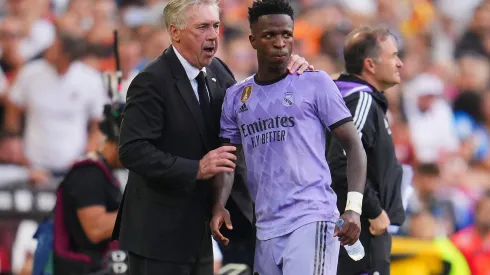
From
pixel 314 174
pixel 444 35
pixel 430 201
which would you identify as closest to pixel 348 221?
pixel 314 174

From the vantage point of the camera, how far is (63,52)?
40.6 feet

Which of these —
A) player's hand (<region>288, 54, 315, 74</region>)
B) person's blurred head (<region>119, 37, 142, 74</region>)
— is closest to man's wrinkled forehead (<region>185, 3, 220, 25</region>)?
player's hand (<region>288, 54, 315, 74</region>)

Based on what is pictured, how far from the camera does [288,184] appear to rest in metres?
6.56

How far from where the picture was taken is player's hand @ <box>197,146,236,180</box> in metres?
6.56

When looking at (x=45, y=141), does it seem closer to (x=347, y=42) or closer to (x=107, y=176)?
(x=107, y=176)

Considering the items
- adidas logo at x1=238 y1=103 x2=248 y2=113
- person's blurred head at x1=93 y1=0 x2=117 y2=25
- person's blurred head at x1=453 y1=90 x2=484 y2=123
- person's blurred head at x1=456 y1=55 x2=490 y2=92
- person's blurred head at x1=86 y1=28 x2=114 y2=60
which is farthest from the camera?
person's blurred head at x1=456 y1=55 x2=490 y2=92

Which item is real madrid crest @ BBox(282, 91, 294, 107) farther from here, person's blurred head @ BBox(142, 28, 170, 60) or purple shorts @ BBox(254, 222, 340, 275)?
person's blurred head @ BBox(142, 28, 170, 60)

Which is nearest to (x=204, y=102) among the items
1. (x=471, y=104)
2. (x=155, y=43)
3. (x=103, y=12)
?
(x=155, y=43)

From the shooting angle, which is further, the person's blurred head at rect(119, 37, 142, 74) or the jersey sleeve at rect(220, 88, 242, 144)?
the person's blurred head at rect(119, 37, 142, 74)

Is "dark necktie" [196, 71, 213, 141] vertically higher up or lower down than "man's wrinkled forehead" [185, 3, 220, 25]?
lower down

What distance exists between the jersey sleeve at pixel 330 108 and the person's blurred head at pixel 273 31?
270 mm

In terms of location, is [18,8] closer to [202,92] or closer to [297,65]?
[202,92]

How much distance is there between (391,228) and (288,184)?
1.54 m

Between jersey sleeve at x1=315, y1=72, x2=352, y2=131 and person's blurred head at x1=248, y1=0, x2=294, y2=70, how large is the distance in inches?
10.6
